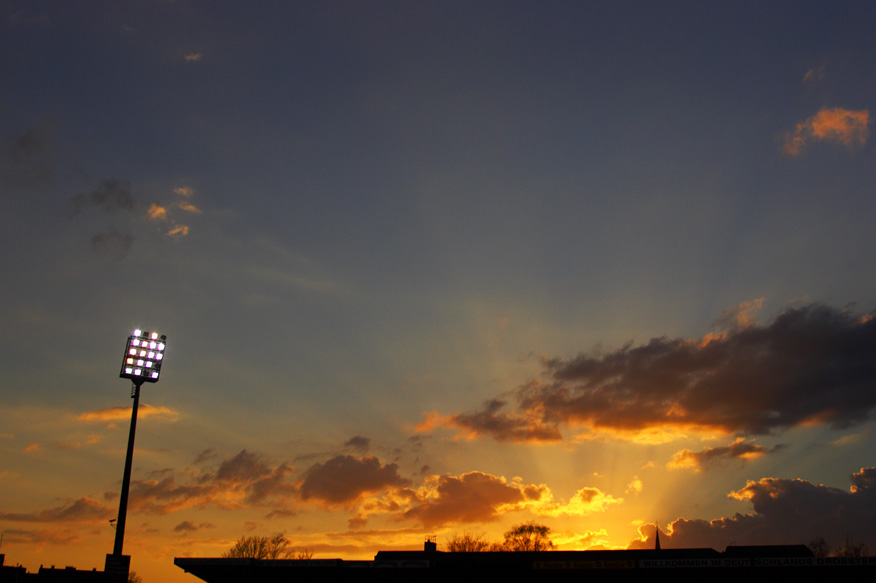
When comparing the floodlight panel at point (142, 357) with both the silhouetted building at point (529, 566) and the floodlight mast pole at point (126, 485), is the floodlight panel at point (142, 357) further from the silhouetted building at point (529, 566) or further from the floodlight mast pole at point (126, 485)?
the silhouetted building at point (529, 566)

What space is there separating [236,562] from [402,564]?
1021 centimetres

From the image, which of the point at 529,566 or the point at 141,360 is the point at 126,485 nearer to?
the point at 141,360

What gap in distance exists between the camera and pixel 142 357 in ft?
125

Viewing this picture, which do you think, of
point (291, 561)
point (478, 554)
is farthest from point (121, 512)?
point (478, 554)

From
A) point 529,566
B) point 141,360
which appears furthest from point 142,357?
point 529,566

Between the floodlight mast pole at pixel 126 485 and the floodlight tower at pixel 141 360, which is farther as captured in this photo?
the floodlight tower at pixel 141 360

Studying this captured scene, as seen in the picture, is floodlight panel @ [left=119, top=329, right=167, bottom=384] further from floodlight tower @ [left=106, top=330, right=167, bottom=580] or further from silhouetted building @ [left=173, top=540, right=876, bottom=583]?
silhouetted building @ [left=173, top=540, right=876, bottom=583]

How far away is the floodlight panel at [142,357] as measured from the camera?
37.7 metres

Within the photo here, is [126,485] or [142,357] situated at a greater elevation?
[142,357]

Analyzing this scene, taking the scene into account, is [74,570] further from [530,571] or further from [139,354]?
[530,571]

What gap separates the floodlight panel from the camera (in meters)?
37.7

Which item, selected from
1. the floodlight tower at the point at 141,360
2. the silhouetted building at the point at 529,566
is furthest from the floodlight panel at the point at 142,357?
the silhouetted building at the point at 529,566

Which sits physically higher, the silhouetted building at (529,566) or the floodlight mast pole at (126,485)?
the floodlight mast pole at (126,485)

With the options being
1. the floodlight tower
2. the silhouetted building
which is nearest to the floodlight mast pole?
the floodlight tower
